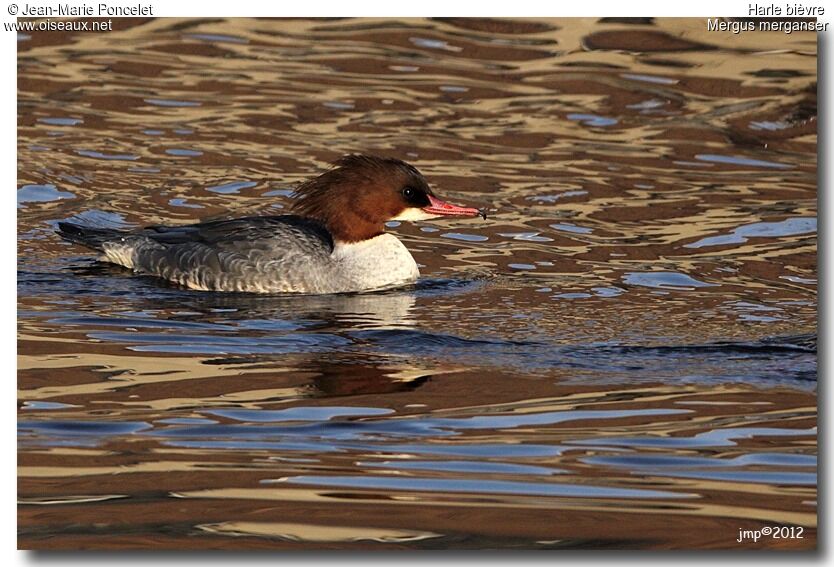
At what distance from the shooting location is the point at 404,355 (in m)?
7.93

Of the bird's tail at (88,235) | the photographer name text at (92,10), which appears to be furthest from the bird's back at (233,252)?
the photographer name text at (92,10)

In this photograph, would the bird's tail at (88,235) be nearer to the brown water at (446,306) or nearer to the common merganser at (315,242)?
the common merganser at (315,242)

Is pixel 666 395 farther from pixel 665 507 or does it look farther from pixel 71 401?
pixel 71 401

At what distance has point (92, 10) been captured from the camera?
8.62 metres

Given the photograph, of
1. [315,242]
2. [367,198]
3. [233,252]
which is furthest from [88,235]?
[367,198]

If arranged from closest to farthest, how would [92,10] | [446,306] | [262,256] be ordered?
[92,10] < [446,306] < [262,256]

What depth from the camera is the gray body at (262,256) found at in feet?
31.7

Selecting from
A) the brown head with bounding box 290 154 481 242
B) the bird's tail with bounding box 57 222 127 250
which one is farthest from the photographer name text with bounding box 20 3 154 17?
the brown head with bounding box 290 154 481 242

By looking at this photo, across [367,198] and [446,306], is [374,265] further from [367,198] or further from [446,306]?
[446,306]

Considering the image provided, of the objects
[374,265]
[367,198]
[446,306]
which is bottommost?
[446,306]

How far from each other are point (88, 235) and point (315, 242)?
1.47m

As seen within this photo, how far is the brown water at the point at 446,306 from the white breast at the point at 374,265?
0.17 m

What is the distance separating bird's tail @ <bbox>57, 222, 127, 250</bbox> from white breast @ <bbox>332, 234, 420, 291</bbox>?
1.46m

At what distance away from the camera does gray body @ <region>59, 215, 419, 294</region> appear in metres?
9.65
